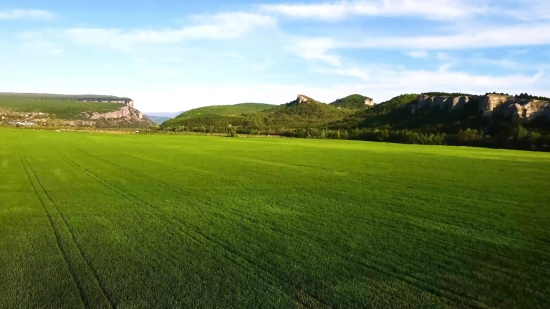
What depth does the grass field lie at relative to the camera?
10664 mm

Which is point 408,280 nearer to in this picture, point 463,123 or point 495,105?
point 463,123

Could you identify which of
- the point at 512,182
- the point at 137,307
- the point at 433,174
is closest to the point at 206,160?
the point at 433,174

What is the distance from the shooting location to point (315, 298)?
10.5 m

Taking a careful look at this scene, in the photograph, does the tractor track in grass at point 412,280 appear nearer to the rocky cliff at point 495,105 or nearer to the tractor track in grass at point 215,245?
the tractor track in grass at point 215,245

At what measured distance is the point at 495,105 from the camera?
135 metres

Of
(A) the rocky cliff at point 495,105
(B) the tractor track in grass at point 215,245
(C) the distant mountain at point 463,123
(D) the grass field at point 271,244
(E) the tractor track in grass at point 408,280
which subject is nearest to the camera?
(E) the tractor track in grass at point 408,280

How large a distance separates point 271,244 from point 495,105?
463ft

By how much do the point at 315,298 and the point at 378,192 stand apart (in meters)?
16.8

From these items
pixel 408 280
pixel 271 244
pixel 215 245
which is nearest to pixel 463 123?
pixel 271 244

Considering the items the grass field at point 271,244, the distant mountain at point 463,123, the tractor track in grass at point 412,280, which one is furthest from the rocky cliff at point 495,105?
the tractor track in grass at point 412,280

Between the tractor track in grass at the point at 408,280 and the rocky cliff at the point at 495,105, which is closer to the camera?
the tractor track in grass at the point at 408,280

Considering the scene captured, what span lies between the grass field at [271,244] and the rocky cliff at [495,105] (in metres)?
109

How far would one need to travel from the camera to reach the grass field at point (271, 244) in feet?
35.0

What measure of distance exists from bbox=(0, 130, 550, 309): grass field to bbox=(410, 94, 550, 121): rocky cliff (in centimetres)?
10904
